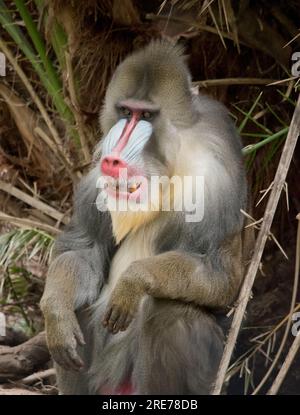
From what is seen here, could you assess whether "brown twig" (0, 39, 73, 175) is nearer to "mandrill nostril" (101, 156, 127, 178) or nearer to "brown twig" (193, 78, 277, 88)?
"brown twig" (193, 78, 277, 88)

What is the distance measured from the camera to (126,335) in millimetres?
4566

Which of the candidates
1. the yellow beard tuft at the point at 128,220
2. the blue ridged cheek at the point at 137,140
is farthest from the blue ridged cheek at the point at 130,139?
the yellow beard tuft at the point at 128,220

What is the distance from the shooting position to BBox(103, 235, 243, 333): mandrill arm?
422 cm

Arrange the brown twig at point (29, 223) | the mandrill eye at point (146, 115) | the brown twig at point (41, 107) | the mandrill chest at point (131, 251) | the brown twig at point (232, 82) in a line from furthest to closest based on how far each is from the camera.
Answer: the brown twig at point (41, 107) < the brown twig at point (29, 223) < the brown twig at point (232, 82) < the mandrill chest at point (131, 251) < the mandrill eye at point (146, 115)

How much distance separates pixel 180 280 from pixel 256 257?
0.42 m

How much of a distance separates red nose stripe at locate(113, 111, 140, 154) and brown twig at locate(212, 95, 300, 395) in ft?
2.16

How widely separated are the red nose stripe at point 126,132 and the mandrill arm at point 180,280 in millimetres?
522

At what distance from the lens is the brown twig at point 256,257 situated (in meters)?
3.94

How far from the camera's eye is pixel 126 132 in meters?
4.25

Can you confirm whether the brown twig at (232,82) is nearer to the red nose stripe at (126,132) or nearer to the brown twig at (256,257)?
the red nose stripe at (126,132)

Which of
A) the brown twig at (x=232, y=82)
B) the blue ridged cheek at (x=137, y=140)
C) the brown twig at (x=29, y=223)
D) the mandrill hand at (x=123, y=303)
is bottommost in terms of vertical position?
the mandrill hand at (x=123, y=303)

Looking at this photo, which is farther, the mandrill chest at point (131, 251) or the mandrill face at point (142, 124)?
the mandrill chest at point (131, 251)

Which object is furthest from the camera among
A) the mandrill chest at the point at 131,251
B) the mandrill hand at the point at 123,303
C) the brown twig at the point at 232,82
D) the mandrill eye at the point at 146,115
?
the brown twig at the point at 232,82
